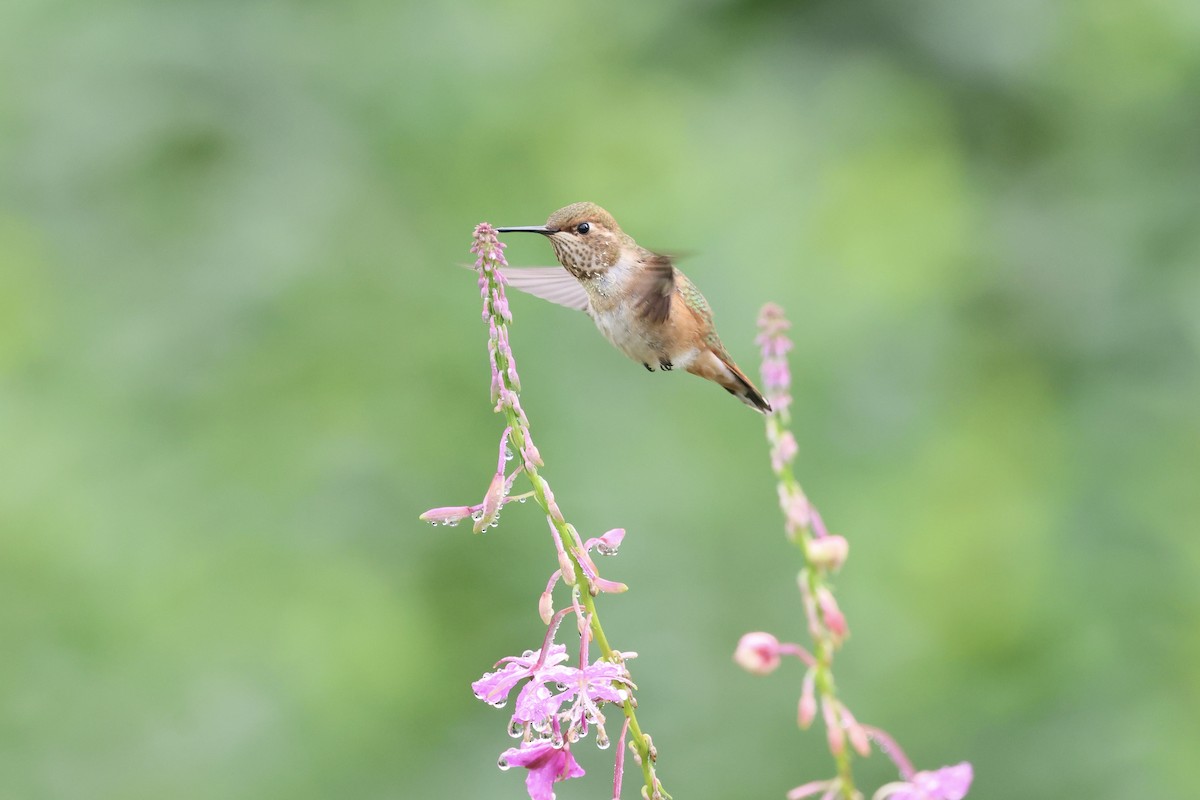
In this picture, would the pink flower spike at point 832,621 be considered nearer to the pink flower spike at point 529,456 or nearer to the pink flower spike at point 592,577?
the pink flower spike at point 592,577

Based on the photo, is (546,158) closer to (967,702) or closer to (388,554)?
(388,554)

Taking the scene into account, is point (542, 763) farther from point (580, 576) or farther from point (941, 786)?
point (941, 786)

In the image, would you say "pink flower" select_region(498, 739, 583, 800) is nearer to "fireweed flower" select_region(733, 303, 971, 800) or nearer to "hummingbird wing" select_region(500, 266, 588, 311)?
"fireweed flower" select_region(733, 303, 971, 800)

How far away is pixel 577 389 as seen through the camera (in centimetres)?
430

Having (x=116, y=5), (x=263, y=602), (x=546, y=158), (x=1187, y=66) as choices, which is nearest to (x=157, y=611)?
(x=263, y=602)

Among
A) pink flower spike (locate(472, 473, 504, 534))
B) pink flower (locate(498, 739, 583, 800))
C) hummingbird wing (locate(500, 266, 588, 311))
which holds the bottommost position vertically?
pink flower (locate(498, 739, 583, 800))

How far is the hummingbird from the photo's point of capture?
2658mm

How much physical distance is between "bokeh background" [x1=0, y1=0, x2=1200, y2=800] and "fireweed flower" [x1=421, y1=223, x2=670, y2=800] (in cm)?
247

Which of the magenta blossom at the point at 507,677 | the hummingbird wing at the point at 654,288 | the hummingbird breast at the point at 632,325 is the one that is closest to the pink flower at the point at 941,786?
the magenta blossom at the point at 507,677

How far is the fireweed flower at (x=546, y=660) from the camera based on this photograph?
4.56 feet

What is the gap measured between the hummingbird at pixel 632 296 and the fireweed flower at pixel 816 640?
1.35 m

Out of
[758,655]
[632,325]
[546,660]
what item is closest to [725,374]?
[632,325]

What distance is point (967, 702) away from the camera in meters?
4.05

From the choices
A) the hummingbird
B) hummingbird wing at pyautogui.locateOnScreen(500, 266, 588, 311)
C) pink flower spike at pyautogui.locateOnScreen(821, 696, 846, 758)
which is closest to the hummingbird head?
the hummingbird
